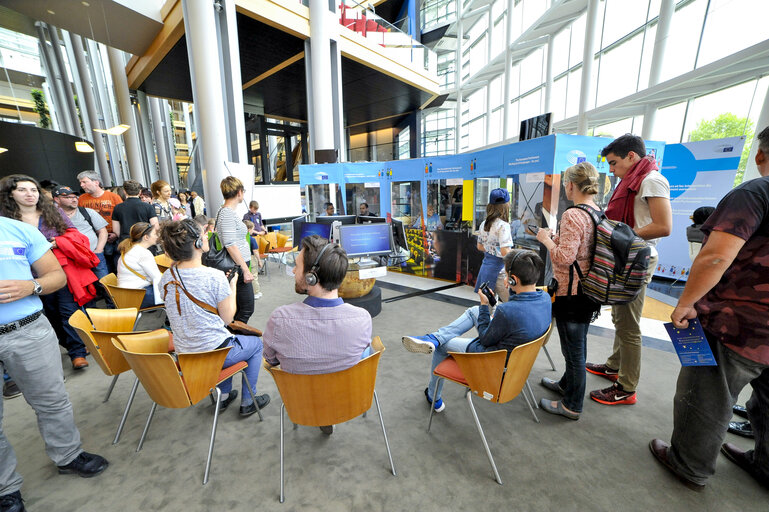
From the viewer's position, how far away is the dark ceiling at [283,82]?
766 centimetres

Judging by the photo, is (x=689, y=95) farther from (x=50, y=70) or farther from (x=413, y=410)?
(x=50, y=70)

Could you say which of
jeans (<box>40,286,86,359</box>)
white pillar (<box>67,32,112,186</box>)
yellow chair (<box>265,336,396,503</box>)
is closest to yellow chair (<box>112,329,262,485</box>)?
yellow chair (<box>265,336,396,503</box>)

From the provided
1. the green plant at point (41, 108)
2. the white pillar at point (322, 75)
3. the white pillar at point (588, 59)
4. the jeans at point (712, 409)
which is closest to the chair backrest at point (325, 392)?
the jeans at point (712, 409)

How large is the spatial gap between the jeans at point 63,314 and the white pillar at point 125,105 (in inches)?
421

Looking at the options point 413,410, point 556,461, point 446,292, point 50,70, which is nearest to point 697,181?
point 446,292

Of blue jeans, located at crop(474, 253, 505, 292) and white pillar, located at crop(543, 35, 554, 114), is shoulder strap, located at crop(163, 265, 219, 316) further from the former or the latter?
white pillar, located at crop(543, 35, 554, 114)

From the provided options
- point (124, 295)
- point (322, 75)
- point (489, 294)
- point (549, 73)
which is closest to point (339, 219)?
point (124, 295)

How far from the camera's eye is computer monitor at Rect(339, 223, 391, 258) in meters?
3.58

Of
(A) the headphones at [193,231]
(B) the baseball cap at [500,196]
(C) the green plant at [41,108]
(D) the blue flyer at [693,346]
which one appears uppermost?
(C) the green plant at [41,108]

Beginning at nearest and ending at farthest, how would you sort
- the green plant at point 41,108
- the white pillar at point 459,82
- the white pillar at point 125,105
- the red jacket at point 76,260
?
the red jacket at point 76,260 → the green plant at point 41,108 → the white pillar at point 125,105 → the white pillar at point 459,82

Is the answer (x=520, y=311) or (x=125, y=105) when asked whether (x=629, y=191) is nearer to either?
(x=520, y=311)

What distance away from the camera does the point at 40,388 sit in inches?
59.8

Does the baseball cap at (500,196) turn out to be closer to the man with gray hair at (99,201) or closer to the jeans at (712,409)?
the jeans at (712,409)

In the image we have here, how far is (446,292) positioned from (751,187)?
152 inches
